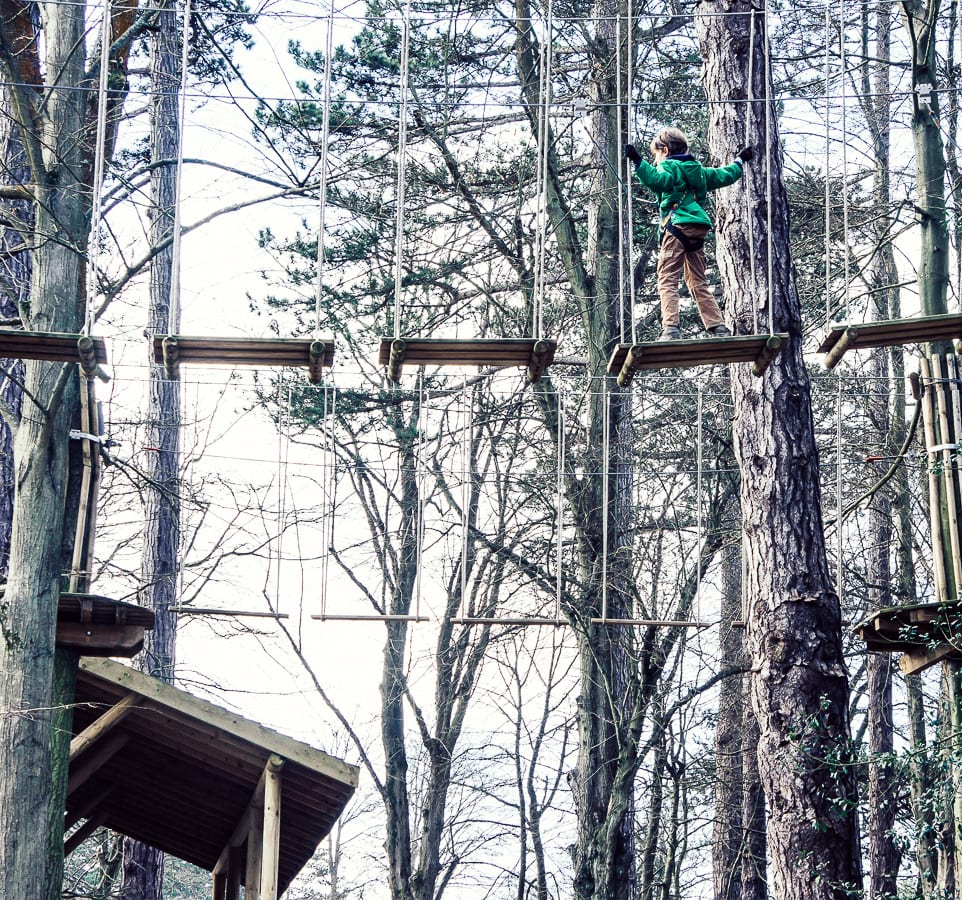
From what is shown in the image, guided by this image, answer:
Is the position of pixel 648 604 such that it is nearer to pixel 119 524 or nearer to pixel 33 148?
pixel 119 524

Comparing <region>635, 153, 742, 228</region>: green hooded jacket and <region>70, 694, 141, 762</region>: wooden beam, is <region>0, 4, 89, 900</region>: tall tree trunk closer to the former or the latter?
<region>70, 694, 141, 762</region>: wooden beam

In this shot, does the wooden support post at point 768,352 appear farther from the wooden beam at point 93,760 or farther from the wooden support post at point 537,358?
the wooden beam at point 93,760

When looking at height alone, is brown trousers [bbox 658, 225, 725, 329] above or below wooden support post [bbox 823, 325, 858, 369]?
above

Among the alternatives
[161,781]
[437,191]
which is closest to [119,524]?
[161,781]

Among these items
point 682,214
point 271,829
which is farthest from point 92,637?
point 682,214

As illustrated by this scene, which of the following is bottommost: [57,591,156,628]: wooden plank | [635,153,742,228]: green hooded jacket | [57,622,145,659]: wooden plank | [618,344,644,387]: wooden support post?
[57,622,145,659]: wooden plank

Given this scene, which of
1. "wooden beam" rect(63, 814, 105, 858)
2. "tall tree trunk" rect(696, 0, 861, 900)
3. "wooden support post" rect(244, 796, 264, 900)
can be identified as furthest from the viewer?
"wooden beam" rect(63, 814, 105, 858)

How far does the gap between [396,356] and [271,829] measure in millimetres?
3314

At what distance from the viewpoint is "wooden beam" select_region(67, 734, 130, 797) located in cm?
810

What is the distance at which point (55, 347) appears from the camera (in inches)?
247

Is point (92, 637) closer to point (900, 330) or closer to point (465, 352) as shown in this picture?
point (465, 352)

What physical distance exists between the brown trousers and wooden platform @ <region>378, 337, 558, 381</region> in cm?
117

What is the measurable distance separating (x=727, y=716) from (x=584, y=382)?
5140 millimetres

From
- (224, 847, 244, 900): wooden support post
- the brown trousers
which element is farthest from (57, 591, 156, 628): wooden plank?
(224, 847, 244, 900): wooden support post
